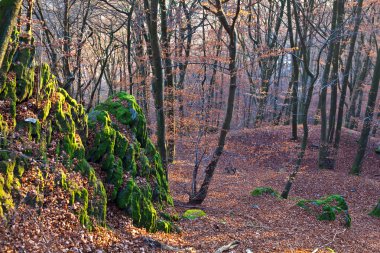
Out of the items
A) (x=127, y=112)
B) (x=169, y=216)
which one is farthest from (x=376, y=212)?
(x=127, y=112)

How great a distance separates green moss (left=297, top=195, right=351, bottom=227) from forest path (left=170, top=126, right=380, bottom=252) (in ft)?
0.77

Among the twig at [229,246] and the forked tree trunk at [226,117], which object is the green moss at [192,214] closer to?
the twig at [229,246]

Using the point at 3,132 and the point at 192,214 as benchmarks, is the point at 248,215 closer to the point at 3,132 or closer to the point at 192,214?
the point at 192,214

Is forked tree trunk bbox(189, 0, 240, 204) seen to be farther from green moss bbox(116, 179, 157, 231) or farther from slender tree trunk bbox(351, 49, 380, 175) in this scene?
slender tree trunk bbox(351, 49, 380, 175)

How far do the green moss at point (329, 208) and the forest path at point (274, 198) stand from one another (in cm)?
24

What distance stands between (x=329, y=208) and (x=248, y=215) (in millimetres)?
2594

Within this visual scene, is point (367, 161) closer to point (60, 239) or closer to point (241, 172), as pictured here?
point (241, 172)

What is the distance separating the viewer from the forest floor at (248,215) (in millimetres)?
5074

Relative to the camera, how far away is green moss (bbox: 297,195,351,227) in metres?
10.6

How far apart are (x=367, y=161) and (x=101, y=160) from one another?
17.4 metres

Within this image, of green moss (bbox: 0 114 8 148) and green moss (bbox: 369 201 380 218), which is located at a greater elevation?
green moss (bbox: 0 114 8 148)

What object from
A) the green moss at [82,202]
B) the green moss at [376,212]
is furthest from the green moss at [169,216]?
the green moss at [376,212]

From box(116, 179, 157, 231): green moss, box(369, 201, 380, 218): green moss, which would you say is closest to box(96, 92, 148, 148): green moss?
box(116, 179, 157, 231): green moss

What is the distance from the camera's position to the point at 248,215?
1031 cm
